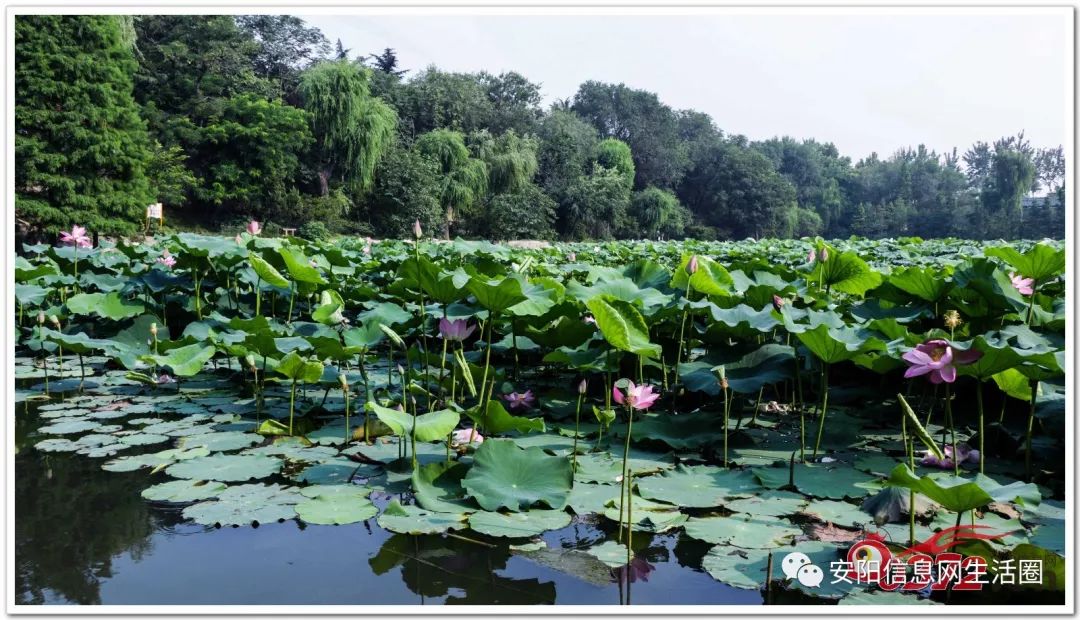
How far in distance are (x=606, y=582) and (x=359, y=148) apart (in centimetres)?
2286

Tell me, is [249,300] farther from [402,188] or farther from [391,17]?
[402,188]

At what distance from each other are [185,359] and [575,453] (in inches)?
58.0

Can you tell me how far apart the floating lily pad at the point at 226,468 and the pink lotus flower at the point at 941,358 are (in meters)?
1.47

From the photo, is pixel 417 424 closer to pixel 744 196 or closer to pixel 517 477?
pixel 517 477

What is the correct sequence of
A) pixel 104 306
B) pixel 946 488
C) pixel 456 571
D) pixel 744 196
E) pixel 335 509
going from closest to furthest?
pixel 946 488 → pixel 456 571 → pixel 335 509 → pixel 104 306 → pixel 744 196

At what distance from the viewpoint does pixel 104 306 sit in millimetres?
2910

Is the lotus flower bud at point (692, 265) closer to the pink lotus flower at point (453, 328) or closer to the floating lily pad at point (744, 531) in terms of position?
the pink lotus flower at point (453, 328)

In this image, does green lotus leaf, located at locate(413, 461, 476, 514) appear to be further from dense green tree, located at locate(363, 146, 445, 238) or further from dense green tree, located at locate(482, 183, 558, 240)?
dense green tree, located at locate(482, 183, 558, 240)

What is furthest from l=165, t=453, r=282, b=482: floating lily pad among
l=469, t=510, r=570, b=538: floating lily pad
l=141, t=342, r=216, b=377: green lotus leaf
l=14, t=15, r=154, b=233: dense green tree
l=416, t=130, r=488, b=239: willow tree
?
l=416, t=130, r=488, b=239: willow tree

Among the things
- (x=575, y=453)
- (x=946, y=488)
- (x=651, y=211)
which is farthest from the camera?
(x=651, y=211)

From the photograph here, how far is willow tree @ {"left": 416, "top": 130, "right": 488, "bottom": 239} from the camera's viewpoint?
24.5 meters

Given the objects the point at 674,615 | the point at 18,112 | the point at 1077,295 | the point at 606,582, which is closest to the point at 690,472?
the point at 606,582

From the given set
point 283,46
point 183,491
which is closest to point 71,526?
point 183,491

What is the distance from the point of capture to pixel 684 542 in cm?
130
